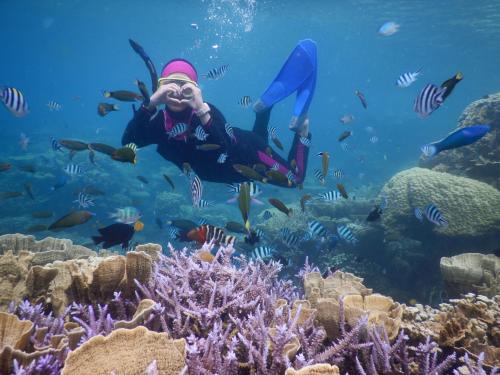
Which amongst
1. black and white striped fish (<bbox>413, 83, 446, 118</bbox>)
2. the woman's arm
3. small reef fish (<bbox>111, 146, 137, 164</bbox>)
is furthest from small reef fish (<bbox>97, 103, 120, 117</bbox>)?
black and white striped fish (<bbox>413, 83, 446, 118</bbox>)

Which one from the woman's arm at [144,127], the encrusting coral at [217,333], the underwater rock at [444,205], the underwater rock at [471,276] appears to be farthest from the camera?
the underwater rock at [444,205]

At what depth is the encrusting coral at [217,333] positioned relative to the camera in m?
1.83

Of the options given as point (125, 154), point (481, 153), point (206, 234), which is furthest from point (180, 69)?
point (481, 153)

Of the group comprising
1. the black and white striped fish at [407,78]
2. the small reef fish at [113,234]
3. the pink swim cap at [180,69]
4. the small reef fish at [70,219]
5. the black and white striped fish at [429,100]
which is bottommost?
the small reef fish at [113,234]

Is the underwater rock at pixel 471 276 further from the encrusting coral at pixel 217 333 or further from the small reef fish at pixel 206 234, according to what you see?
the small reef fish at pixel 206 234

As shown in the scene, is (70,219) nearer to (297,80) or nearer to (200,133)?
(200,133)

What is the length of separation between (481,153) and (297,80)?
6.37 m

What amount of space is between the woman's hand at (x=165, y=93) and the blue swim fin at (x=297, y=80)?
3054mm

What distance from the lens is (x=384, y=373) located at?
7.35ft

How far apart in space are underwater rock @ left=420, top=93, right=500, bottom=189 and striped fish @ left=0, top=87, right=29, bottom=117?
11492 mm

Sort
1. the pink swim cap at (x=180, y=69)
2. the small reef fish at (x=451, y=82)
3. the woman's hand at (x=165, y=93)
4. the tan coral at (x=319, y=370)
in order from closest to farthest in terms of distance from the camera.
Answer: the tan coral at (x=319, y=370) → the small reef fish at (x=451, y=82) → the woman's hand at (x=165, y=93) → the pink swim cap at (x=180, y=69)

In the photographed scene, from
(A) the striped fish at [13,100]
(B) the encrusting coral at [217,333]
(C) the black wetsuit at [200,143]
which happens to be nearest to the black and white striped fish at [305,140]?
(C) the black wetsuit at [200,143]

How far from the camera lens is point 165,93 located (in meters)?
4.92

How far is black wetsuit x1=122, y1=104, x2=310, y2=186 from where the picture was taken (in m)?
5.38
